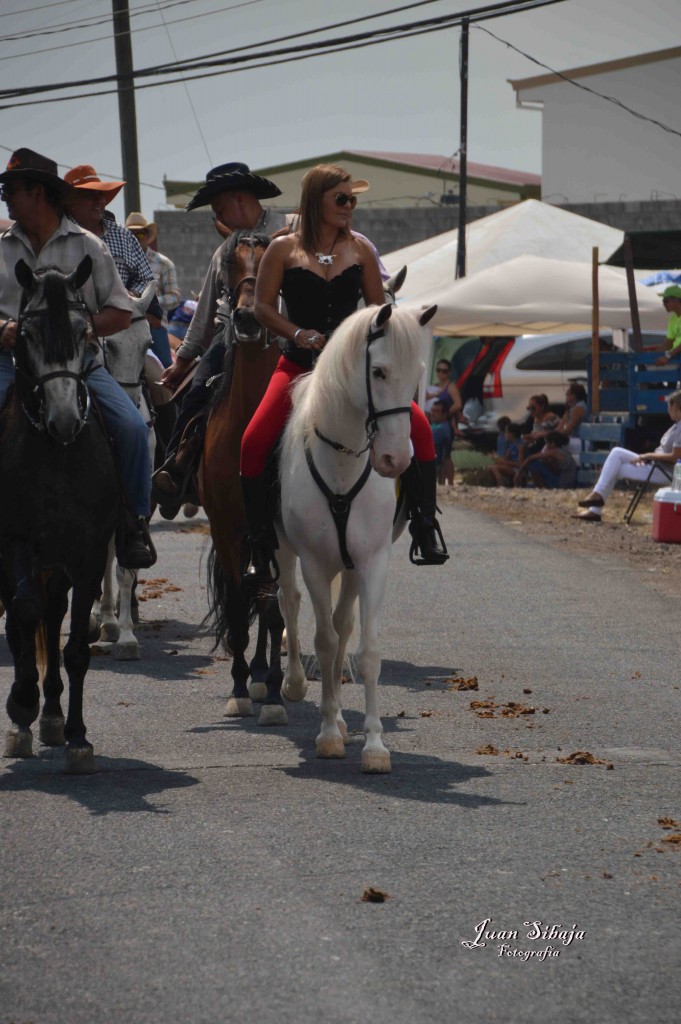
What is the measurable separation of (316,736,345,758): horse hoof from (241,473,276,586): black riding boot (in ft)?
3.32

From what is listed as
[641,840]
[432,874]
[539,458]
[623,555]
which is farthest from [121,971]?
[539,458]

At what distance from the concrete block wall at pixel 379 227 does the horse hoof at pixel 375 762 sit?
39849 millimetres

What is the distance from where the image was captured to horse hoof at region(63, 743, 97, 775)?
660 cm

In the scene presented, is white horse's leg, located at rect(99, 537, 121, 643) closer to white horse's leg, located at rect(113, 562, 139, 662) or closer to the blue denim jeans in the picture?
white horse's leg, located at rect(113, 562, 139, 662)

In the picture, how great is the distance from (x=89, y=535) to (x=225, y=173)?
2.94m

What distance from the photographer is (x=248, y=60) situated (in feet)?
82.0

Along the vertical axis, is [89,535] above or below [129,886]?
above

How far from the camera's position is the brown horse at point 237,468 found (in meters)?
8.04

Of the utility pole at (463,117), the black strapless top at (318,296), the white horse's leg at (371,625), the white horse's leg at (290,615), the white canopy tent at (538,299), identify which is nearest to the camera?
the white horse's leg at (371,625)

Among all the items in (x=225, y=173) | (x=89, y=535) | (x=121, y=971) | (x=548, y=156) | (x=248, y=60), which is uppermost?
(x=548, y=156)

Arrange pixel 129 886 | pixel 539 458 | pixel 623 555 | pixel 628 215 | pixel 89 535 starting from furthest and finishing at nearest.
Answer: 1. pixel 628 215
2. pixel 539 458
3. pixel 623 555
4. pixel 89 535
5. pixel 129 886

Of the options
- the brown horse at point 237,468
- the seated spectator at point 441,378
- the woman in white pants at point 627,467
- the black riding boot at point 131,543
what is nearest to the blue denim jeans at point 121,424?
the black riding boot at point 131,543

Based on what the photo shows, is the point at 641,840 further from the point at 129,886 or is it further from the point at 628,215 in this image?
the point at 628,215
